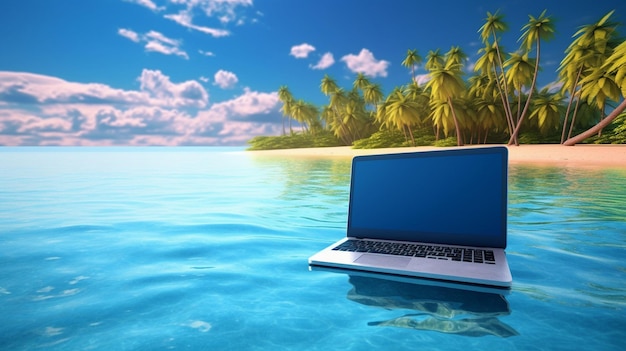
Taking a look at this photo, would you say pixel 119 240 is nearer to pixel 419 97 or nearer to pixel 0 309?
pixel 0 309

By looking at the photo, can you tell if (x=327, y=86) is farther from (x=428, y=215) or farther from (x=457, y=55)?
(x=428, y=215)

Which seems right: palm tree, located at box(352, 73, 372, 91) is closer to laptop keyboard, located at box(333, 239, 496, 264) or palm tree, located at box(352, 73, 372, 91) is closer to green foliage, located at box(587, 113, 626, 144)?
green foliage, located at box(587, 113, 626, 144)

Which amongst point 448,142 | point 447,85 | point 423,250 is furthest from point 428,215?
point 448,142

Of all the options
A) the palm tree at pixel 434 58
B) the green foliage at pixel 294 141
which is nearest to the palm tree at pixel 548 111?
the palm tree at pixel 434 58

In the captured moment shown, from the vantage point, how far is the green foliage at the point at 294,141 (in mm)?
55353

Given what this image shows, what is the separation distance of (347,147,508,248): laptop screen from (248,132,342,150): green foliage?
52404 millimetres

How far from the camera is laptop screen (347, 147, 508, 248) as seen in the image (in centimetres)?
232

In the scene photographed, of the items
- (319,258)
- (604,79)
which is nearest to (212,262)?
(319,258)

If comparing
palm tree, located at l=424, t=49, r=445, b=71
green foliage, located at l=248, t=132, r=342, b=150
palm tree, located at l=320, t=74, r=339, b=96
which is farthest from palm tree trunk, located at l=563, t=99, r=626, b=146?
green foliage, located at l=248, t=132, r=342, b=150

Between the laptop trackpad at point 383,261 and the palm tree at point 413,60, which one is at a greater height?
the palm tree at point 413,60

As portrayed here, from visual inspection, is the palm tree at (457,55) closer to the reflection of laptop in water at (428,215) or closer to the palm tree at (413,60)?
the palm tree at (413,60)

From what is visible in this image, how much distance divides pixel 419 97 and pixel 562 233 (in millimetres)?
41097

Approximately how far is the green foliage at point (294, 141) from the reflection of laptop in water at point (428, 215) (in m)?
52.4

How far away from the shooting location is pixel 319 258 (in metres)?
2.38
